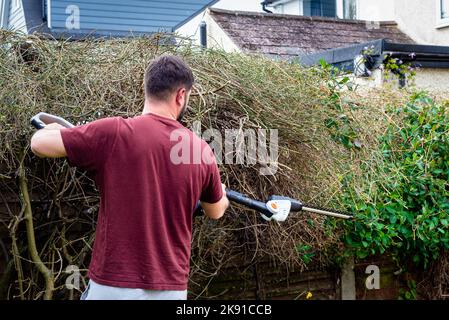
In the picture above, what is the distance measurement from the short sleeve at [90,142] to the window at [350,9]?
44.9ft

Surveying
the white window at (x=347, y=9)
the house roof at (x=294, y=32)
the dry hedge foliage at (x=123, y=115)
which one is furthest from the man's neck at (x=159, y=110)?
the white window at (x=347, y=9)

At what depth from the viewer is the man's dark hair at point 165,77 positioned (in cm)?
286

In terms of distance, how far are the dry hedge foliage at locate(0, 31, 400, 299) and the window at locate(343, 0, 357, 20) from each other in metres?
11.7

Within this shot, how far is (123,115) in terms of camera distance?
3.80 m

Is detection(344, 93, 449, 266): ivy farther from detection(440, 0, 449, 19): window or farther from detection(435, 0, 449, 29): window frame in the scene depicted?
detection(440, 0, 449, 19): window

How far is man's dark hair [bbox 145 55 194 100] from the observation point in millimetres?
2855

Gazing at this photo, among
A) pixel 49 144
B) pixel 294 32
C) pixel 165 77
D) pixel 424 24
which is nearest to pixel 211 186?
pixel 165 77

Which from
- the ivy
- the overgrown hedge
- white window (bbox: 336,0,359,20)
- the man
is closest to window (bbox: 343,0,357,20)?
white window (bbox: 336,0,359,20)
